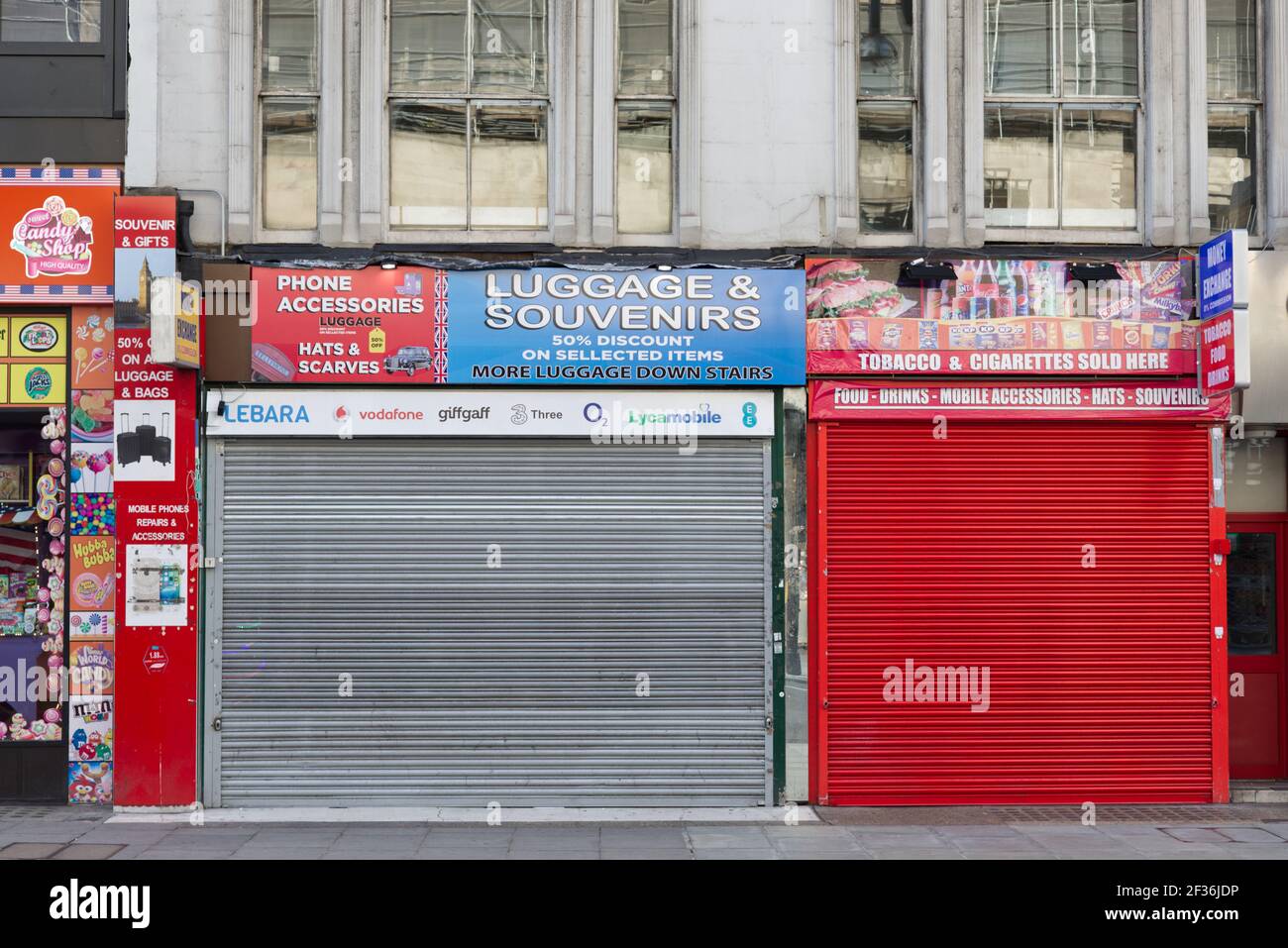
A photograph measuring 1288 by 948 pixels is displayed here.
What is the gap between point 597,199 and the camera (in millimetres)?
11227

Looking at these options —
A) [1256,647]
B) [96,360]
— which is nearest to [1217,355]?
[1256,647]

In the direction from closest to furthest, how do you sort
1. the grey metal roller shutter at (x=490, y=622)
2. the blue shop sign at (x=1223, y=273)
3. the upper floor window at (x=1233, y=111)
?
the blue shop sign at (x=1223, y=273)
the grey metal roller shutter at (x=490, y=622)
the upper floor window at (x=1233, y=111)

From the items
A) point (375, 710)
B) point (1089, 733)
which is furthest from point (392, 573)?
point (1089, 733)

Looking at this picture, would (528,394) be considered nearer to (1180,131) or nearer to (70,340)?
(70,340)

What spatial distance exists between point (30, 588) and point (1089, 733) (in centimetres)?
979

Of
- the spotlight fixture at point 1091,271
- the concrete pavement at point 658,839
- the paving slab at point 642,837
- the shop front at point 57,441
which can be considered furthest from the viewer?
the spotlight fixture at point 1091,271

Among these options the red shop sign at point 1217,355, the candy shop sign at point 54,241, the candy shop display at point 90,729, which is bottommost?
the candy shop display at point 90,729

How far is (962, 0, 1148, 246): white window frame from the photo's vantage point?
1134 centimetres

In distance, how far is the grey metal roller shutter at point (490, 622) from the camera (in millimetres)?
10727

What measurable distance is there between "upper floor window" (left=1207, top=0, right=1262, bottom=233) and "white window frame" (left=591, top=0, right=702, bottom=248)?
5.00m

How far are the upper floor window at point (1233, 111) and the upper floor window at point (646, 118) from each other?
5226 millimetres

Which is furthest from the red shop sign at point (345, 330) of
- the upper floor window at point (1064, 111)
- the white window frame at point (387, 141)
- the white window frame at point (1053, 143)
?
the upper floor window at point (1064, 111)

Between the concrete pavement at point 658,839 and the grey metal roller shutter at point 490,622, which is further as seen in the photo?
the grey metal roller shutter at point 490,622

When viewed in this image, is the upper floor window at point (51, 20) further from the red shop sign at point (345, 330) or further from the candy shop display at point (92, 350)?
the red shop sign at point (345, 330)
